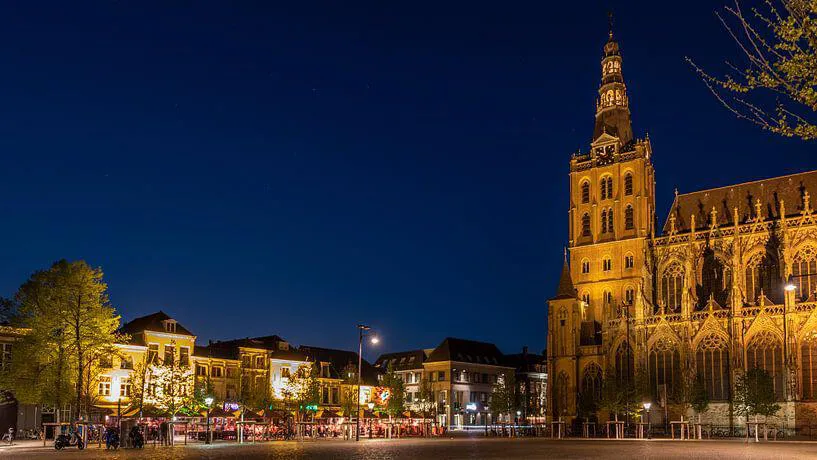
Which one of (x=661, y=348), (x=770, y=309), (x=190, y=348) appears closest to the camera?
(x=770, y=309)

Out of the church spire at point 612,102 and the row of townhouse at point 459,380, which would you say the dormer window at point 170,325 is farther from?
the church spire at point 612,102

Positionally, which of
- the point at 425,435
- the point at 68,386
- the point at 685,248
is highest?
the point at 685,248

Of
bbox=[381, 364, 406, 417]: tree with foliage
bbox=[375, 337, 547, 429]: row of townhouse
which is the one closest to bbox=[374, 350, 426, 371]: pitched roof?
bbox=[375, 337, 547, 429]: row of townhouse

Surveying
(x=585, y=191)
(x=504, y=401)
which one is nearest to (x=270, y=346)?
(x=504, y=401)

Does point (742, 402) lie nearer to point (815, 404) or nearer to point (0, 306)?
point (815, 404)

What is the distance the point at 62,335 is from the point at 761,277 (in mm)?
64871

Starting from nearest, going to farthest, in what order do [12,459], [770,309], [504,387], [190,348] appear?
[12,459] → [770,309] → [190,348] → [504,387]

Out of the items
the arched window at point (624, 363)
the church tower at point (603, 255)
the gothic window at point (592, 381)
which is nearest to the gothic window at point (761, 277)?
the church tower at point (603, 255)

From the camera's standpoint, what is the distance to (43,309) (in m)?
57.2

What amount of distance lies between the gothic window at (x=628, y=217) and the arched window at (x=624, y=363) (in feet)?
48.2

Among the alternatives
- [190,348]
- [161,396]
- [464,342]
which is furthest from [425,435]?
[464,342]

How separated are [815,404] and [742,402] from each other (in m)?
5.94

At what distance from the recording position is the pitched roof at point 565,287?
9256 cm

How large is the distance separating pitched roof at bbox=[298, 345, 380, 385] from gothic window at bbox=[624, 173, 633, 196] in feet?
138
